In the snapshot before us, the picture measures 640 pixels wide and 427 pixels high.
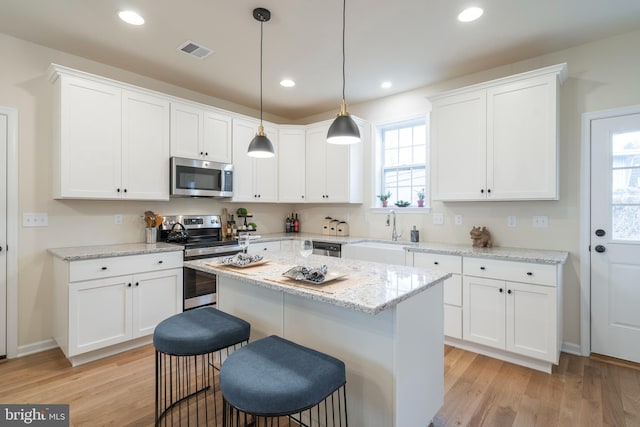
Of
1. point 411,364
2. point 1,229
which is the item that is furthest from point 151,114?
point 411,364

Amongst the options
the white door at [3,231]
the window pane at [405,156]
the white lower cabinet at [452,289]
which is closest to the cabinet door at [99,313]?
the white door at [3,231]

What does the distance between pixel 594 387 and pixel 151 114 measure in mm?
4481

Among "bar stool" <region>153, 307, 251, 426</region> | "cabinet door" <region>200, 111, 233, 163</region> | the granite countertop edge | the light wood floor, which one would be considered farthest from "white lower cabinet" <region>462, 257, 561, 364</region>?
"cabinet door" <region>200, 111, 233, 163</region>

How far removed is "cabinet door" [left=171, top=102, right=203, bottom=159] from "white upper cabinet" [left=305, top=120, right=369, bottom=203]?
155 centimetres

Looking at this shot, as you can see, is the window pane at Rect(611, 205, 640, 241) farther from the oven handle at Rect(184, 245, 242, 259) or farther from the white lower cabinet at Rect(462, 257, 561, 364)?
Result: the oven handle at Rect(184, 245, 242, 259)

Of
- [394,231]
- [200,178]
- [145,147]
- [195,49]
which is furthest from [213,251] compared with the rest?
[394,231]

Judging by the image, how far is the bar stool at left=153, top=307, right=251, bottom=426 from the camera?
1.63 meters

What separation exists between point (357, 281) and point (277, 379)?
24.7 inches

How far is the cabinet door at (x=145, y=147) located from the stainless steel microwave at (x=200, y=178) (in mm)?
101

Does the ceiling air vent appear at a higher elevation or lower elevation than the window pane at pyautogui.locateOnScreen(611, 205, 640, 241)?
higher

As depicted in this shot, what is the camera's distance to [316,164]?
14.7 ft

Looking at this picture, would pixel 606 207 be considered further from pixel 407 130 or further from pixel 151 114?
pixel 151 114

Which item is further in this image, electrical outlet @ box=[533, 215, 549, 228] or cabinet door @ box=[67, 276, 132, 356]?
electrical outlet @ box=[533, 215, 549, 228]

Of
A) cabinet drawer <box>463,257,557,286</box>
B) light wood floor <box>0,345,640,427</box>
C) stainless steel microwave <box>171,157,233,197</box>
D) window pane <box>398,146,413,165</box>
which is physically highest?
window pane <box>398,146,413,165</box>
